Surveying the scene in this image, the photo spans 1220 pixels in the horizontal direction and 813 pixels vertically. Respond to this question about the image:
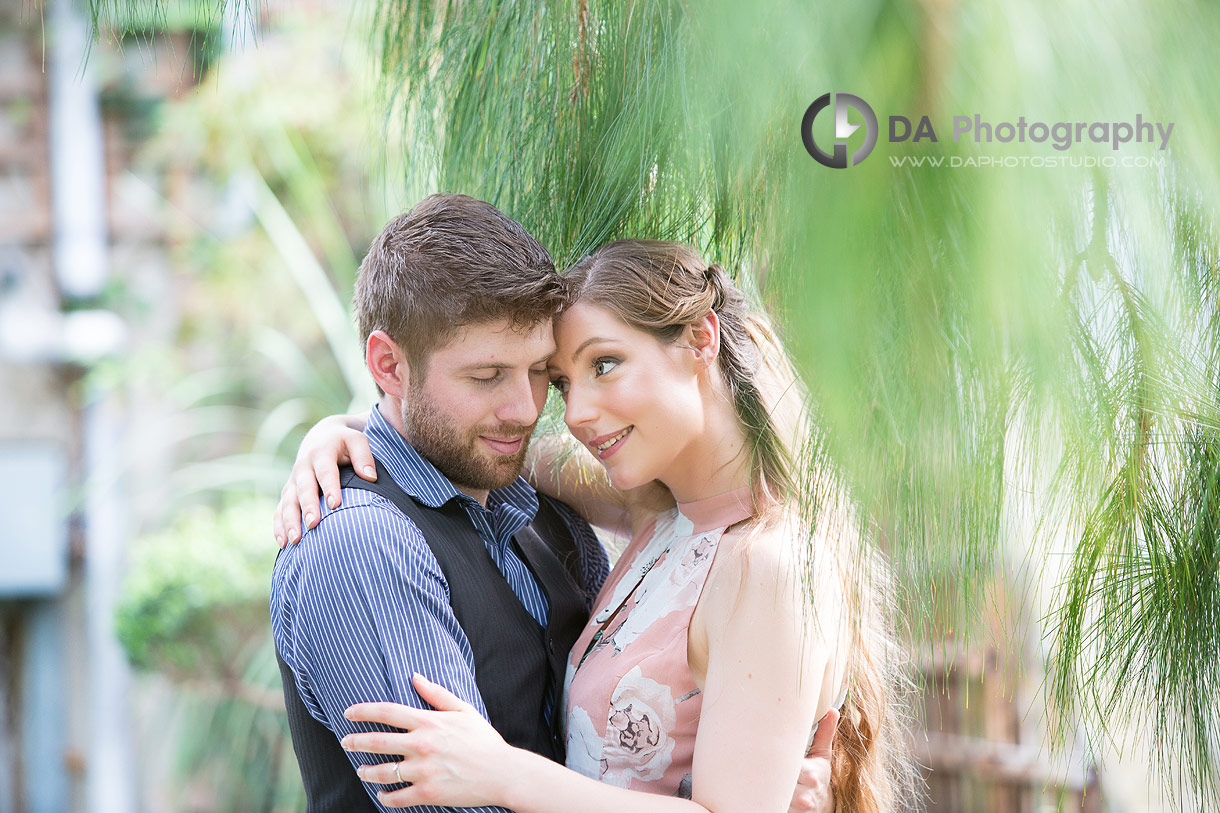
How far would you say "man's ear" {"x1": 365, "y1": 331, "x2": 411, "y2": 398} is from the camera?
1258 millimetres

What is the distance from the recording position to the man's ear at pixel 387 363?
4.13 ft

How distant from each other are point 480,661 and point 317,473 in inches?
11.2

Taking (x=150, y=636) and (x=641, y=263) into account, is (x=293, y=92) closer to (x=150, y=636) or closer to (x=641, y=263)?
(x=150, y=636)

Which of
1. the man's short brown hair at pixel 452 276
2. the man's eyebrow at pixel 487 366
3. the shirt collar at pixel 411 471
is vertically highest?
the man's short brown hair at pixel 452 276

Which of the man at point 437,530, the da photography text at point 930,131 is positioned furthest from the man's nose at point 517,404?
the da photography text at point 930,131

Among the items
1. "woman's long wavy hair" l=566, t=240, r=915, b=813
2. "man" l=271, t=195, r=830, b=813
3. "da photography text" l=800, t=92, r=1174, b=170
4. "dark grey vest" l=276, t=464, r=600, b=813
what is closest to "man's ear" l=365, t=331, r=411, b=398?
"man" l=271, t=195, r=830, b=813

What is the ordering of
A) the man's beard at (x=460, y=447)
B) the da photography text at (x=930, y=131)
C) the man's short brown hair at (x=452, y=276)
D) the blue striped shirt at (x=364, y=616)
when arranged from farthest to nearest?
the man's beard at (x=460, y=447), the man's short brown hair at (x=452, y=276), the blue striped shirt at (x=364, y=616), the da photography text at (x=930, y=131)

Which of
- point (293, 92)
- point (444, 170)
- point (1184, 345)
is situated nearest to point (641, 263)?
point (444, 170)

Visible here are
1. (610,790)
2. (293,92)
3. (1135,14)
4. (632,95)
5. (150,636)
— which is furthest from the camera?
(293,92)

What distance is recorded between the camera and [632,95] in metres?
0.86

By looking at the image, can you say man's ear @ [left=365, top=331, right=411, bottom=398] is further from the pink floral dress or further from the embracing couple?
the pink floral dress

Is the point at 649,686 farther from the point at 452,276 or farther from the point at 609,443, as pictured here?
the point at 452,276

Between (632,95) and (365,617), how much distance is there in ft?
1.80

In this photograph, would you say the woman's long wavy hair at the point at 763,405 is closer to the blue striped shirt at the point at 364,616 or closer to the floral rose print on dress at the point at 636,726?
the floral rose print on dress at the point at 636,726
